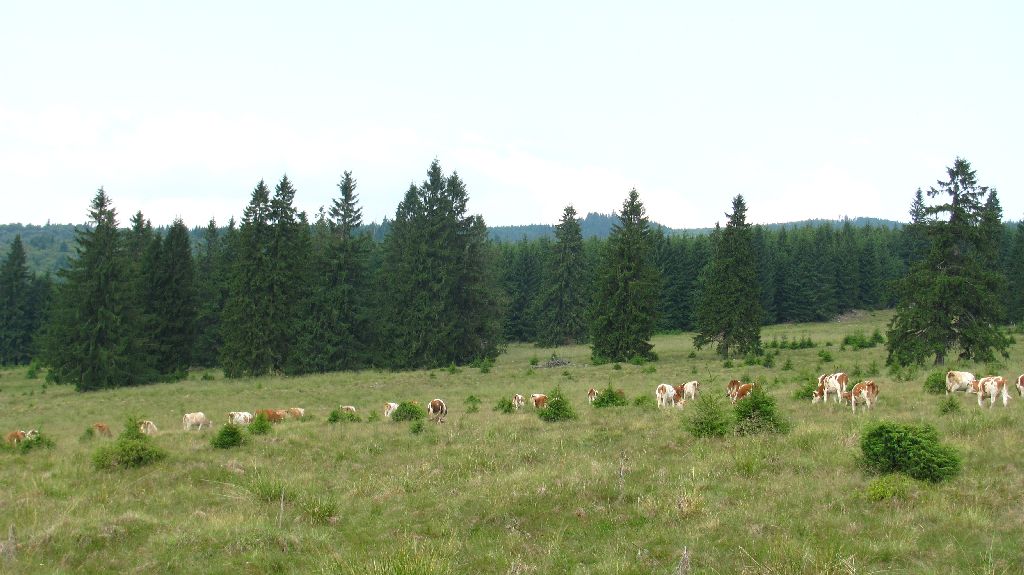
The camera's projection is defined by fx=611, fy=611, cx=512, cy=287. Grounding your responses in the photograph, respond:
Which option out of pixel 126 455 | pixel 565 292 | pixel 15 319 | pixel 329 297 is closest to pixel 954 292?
pixel 126 455

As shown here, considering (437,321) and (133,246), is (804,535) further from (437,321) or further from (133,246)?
(133,246)

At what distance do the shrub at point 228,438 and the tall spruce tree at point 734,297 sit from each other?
117 ft

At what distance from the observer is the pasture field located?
7238 mm

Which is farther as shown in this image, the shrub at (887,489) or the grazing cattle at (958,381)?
the grazing cattle at (958,381)

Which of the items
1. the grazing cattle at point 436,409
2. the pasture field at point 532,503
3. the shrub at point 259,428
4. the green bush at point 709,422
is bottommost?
the grazing cattle at point 436,409

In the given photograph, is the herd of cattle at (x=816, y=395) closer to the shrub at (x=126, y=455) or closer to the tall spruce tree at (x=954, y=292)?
the shrub at (x=126, y=455)

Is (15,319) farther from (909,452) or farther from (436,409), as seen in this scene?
(909,452)

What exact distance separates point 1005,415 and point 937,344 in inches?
730

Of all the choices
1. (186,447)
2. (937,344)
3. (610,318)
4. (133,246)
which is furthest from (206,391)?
(937,344)

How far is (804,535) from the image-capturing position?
7488 mm

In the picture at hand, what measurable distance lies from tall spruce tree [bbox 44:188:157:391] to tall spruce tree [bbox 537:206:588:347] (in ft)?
138

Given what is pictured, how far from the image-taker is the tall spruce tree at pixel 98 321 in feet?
137

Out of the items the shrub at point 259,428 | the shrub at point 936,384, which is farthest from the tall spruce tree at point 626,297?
the shrub at point 259,428

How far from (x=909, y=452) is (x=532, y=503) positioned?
580cm
